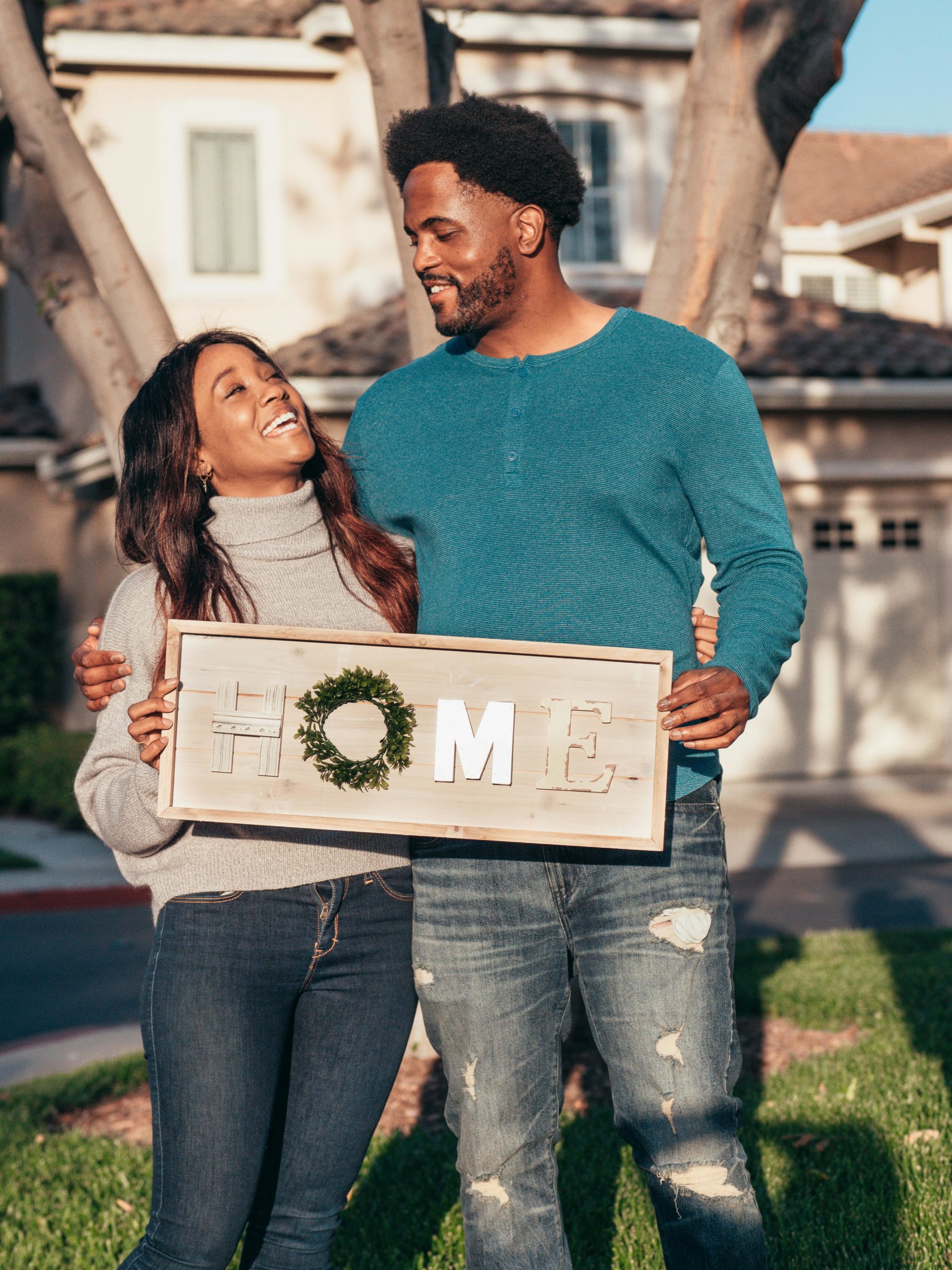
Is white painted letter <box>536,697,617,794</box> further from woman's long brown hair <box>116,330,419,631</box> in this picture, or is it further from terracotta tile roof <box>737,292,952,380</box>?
terracotta tile roof <box>737,292,952,380</box>

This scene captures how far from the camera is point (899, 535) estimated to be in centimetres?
1298

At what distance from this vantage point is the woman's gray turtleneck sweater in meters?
2.36

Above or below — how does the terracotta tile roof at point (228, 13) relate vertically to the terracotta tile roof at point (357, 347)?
above

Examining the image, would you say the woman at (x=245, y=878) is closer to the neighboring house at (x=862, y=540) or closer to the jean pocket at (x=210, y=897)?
the jean pocket at (x=210, y=897)

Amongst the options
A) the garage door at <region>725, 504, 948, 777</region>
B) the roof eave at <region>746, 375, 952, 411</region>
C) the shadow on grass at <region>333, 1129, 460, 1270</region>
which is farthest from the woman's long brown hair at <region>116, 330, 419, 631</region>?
the garage door at <region>725, 504, 948, 777</region>

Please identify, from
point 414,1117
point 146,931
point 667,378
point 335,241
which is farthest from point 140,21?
point 667,378

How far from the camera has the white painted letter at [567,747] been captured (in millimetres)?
2266

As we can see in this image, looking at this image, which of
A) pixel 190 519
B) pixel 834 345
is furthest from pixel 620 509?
pixel 834 345

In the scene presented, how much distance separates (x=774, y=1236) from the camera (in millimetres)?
3393

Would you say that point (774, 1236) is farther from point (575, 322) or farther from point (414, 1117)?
point (575, 322)

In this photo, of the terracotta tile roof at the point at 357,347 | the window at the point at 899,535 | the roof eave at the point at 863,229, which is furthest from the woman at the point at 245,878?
the roof eave at the point at 863,229

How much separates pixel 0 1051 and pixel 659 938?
407cm

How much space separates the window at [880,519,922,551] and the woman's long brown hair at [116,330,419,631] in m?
11.0

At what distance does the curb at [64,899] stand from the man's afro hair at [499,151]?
269 inches
